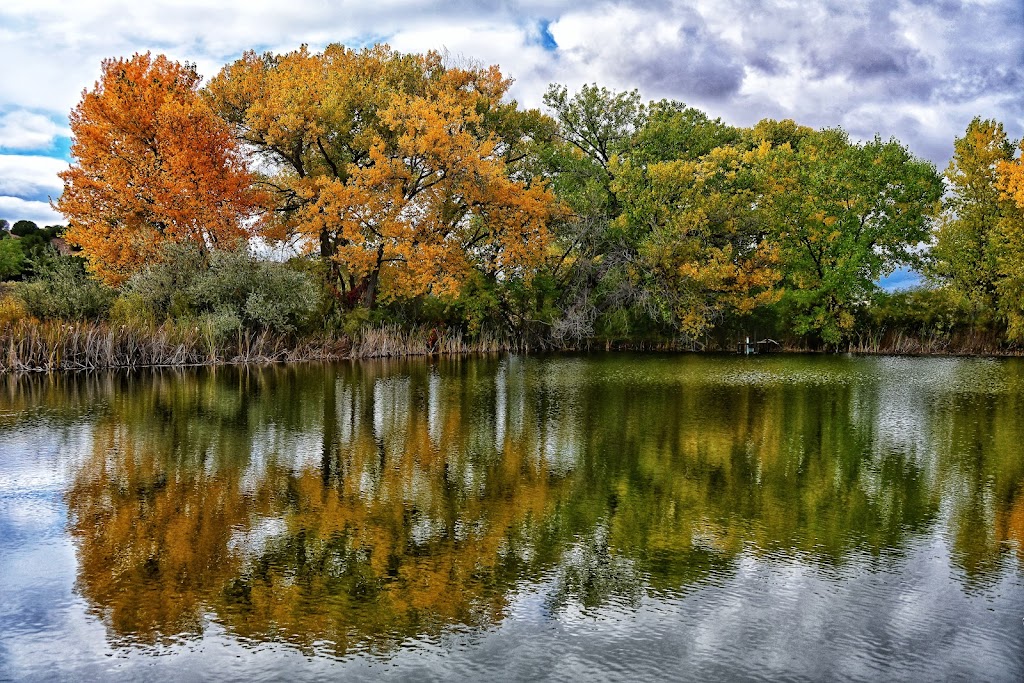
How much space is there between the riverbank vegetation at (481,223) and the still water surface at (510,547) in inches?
705

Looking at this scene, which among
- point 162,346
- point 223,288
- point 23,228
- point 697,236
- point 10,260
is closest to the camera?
point 162,346

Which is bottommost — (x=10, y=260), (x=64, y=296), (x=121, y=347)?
(x=121, y=347)

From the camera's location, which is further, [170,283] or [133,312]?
[170,283]

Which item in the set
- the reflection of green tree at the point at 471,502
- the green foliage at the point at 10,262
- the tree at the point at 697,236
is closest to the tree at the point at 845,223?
the tree at the point at 697,236

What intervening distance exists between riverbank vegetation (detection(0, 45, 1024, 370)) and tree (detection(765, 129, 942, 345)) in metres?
0.12

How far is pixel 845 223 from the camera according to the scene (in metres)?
37.0

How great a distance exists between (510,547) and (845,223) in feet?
115

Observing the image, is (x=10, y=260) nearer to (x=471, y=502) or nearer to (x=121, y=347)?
(x=121, y=347)

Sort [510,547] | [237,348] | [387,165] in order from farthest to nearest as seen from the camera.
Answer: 1. [387,165]
2. [237,348]
3. [510,547]

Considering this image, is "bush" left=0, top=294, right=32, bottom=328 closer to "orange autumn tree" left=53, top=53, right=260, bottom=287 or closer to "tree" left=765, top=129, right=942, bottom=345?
"orange autumn tree" left=53, top=53, right=260, bottom=287

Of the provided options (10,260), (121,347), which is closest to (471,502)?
(121,347)

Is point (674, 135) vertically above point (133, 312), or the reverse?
point (674, 135)

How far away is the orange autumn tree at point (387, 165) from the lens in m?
31.3

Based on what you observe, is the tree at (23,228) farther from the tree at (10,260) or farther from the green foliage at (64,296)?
the green foliage at (64,296)
